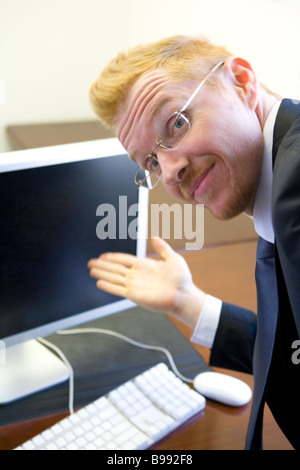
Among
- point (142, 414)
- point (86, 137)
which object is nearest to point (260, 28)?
point (86, 137)

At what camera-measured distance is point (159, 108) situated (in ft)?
3.12

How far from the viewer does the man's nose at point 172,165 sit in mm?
944

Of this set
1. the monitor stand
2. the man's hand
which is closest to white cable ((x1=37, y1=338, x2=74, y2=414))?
the monitor stand

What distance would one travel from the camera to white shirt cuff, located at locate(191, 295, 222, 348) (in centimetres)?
114

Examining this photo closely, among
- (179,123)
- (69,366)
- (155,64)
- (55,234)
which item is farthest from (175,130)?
(69,366)

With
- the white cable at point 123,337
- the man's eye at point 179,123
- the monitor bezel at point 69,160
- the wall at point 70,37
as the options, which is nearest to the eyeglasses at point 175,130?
the man's eye at point 179,123

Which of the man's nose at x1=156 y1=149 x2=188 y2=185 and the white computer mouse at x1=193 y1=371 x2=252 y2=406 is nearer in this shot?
the man's nose at x1=156 y1=149 x2=188 y2=185

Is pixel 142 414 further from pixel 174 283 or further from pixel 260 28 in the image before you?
pixel 260 28

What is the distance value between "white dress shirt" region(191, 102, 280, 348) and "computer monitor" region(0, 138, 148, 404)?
7.8 inches

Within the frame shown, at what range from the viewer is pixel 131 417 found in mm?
987

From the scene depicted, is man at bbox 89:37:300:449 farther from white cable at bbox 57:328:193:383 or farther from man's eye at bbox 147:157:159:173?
white cable at bbox 57:328:193:383

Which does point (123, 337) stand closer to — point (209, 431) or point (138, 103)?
point (209, 431)

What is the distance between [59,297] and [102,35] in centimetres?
187

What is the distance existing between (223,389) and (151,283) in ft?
0.85
